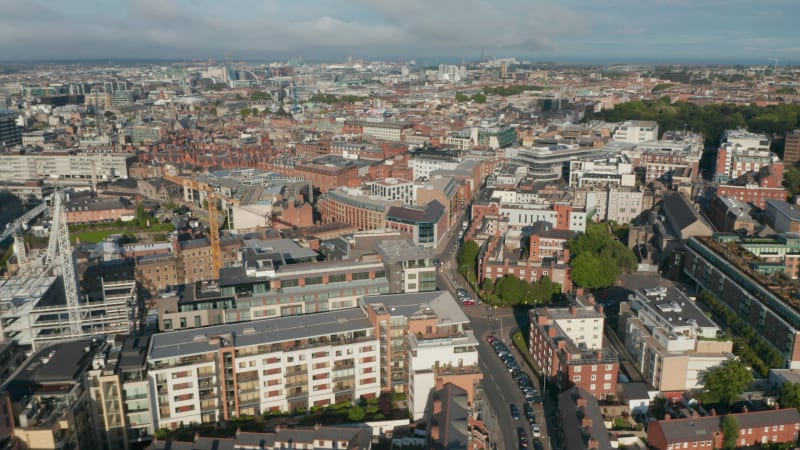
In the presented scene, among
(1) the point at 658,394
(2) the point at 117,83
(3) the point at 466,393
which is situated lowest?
(1) the point at 658,394

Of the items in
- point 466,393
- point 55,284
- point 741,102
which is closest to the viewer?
point 466,393

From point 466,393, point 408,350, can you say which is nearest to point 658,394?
point 466,393

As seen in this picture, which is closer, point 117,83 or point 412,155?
point 412,155

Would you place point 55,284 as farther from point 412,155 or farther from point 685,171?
point 685,171

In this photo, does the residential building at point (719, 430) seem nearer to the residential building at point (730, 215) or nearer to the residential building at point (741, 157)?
the residential building at point (730, 215)

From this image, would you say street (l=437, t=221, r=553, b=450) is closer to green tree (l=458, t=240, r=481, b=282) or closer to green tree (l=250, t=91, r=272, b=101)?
green tree (l=458, t=240, r=481, b=282)

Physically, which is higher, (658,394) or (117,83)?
(117,83)
